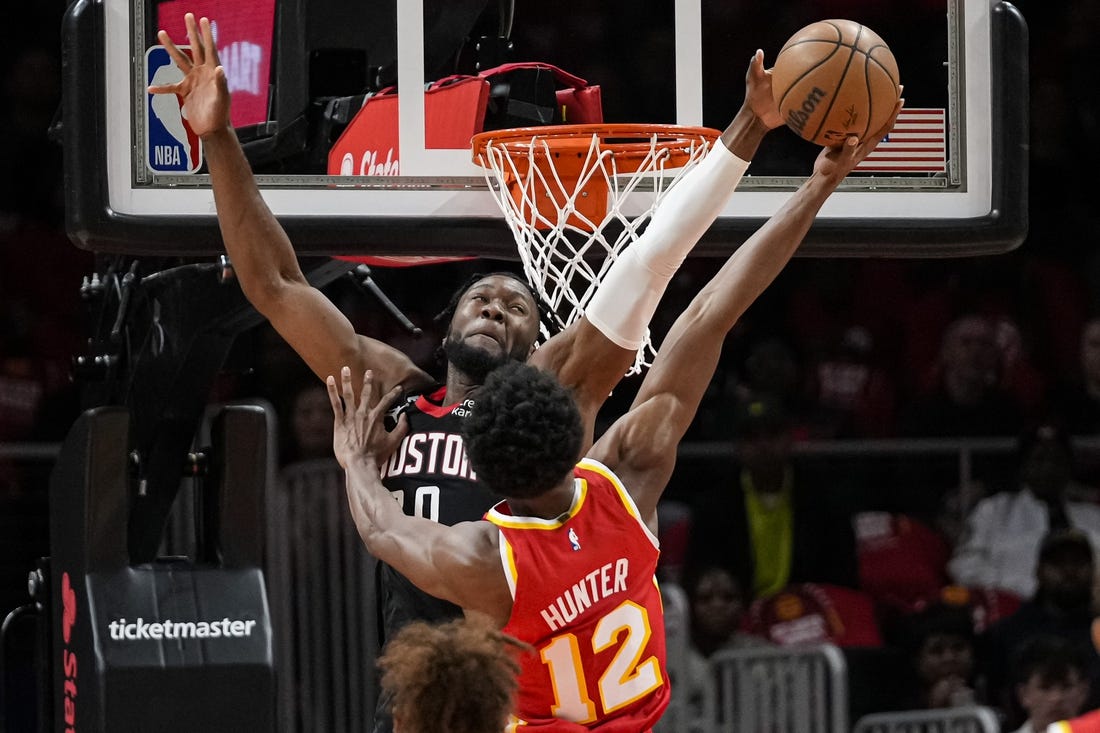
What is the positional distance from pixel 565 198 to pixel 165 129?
3.25 feet

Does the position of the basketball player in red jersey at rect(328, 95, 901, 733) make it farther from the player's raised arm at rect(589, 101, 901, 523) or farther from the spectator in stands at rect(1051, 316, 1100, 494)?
the spectator in stands at rect(1051, 316, 1100, 494)

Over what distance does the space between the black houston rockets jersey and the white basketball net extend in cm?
44

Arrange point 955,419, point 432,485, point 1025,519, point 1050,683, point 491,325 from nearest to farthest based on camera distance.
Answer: point 432,485
point 491,325
point 1050,683
point 1025,519
point 955,419

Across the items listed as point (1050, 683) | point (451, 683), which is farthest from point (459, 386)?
point (1050, 683)

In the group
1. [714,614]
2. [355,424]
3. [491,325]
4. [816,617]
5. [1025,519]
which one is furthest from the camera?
[1025,519]

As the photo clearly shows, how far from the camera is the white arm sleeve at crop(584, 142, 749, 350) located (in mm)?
3578

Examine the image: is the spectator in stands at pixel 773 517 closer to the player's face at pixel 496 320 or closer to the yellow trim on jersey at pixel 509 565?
the player's face at pixel 496 320

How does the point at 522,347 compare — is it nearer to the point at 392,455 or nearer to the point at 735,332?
the point at 392,455

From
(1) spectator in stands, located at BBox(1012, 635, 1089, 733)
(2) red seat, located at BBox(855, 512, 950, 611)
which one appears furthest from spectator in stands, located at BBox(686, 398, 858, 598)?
(1) spectator in stands, located at BBox(1012, 635, 1089, 733)

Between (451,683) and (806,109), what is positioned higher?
(806,109)

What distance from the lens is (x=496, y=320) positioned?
3.99 metres

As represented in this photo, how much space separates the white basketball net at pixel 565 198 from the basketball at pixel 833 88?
1.89 feet

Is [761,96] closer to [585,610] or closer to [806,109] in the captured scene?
[806,109]

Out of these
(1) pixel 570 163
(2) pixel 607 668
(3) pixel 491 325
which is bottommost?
(2) pixel 607 668
